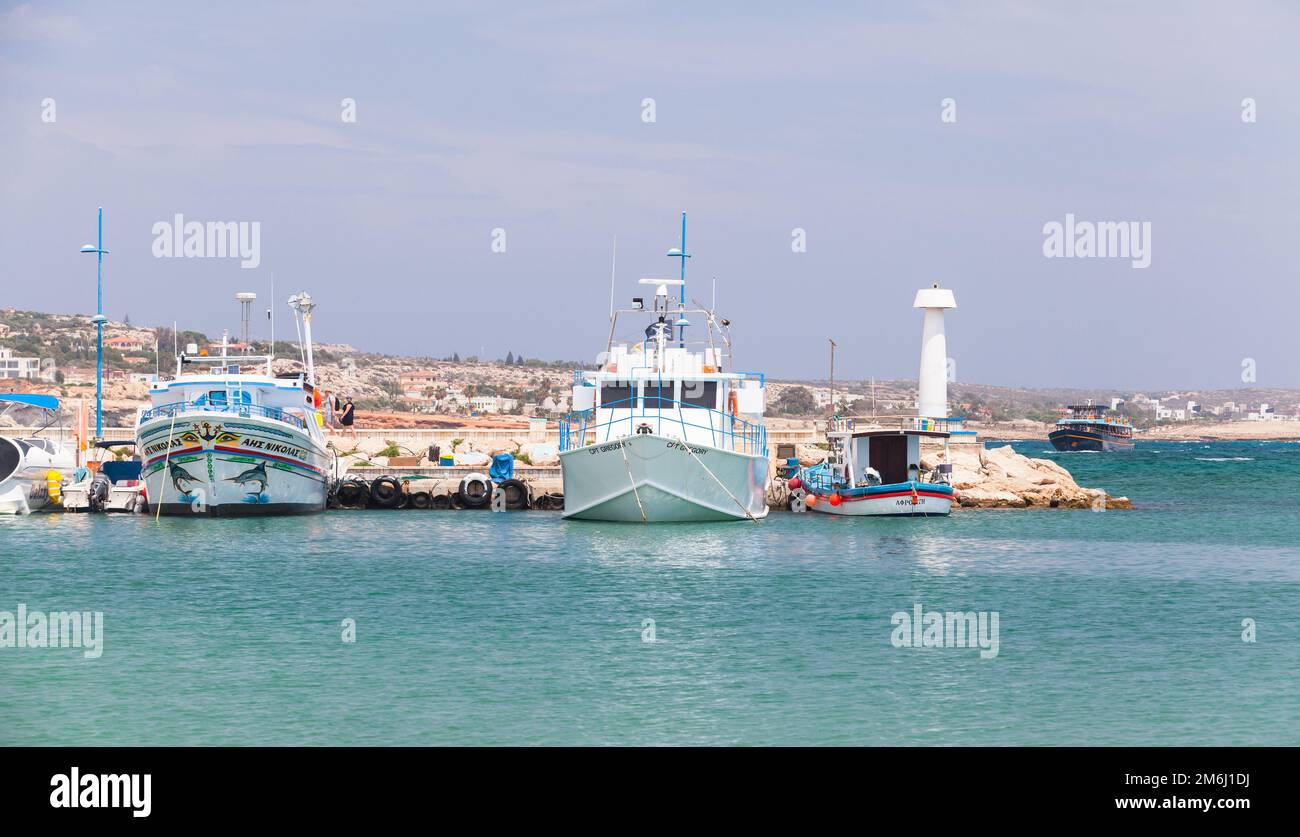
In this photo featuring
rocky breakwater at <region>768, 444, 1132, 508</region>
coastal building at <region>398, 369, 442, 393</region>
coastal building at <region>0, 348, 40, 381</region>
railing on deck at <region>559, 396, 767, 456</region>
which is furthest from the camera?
coastal building at <region>398, 369, 442, 393</region>

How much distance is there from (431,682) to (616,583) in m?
9.85

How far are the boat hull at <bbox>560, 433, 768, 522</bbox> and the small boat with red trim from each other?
6.36 meters

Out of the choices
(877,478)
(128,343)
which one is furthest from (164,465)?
(128,343)

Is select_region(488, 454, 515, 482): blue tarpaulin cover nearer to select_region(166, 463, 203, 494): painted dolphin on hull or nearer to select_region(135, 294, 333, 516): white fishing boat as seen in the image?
select_region(135, 294, 333, 516): white fishing boat

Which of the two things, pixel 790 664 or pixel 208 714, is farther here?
pixel 790 664

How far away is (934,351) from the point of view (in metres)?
61.9

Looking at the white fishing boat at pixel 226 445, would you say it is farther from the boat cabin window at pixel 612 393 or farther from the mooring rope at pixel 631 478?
the mooring rope at pixel 631 478

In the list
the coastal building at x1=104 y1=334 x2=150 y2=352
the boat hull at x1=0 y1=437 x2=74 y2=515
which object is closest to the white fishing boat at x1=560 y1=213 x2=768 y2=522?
the boat hull at x1=0 y1=437 x2=74 y2=515

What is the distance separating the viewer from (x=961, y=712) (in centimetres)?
1709

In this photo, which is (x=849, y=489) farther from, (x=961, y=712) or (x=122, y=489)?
(x=961, y=712)

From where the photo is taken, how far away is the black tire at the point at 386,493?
162 ft

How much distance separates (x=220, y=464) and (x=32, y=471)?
9430 millimetres

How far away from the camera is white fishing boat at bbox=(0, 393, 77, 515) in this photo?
44.6 m
